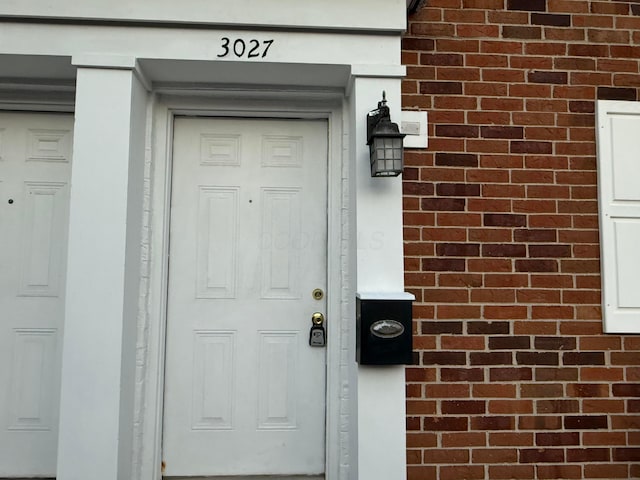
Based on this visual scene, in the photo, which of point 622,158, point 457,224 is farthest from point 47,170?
point 622,158

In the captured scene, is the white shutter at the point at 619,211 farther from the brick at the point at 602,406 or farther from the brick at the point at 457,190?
the brick at the point at 457,190

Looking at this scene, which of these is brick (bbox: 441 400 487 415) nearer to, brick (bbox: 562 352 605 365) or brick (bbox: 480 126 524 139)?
brick (bbox: 562 352 605 365)

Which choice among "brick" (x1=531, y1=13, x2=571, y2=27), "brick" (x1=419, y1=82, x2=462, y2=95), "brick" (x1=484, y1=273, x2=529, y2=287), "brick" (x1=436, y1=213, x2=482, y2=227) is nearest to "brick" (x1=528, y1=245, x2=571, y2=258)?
"brick" (x1=484, y1=273, x2=529, y2=287)

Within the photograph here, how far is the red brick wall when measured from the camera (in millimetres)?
2859

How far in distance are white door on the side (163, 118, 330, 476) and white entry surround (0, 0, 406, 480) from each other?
0.12 metres

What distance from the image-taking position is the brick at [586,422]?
2.88 m

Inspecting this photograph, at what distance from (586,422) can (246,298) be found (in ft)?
7.20

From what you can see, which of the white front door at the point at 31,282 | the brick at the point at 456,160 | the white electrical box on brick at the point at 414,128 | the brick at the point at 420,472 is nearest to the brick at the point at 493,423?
the brick at the point at 420,472

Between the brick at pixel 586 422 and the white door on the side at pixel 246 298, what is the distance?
1.48 metres

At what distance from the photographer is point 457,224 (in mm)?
2922

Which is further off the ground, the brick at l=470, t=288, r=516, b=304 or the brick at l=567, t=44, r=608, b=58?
the brick at l=567, t=44, r=608, b=58

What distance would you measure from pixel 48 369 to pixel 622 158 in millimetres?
3802

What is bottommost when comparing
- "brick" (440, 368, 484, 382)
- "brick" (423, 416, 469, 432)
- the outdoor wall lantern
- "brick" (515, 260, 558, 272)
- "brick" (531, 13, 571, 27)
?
"brick" (423, 416, 469, 432)

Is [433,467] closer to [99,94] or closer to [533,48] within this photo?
[533,48]
